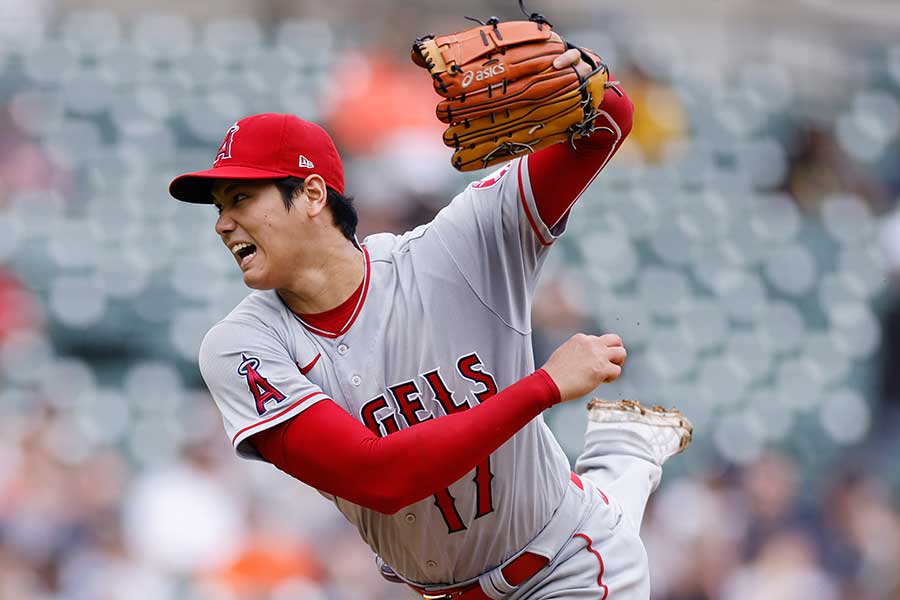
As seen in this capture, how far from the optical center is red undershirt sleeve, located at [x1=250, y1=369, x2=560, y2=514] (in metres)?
2.22

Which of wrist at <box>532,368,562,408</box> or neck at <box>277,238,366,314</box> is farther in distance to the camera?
neck at <box>277,238,366,314</box>

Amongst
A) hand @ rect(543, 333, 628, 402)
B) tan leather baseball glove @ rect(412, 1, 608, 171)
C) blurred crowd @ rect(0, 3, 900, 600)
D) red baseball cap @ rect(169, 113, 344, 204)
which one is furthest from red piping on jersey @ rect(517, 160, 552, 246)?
blurred crowd @ rect(0, 3, 900, 600)

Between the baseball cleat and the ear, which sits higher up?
the ear

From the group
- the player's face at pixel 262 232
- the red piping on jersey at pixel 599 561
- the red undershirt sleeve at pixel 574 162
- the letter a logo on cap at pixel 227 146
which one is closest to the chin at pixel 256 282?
the player's face at pixel 262 232

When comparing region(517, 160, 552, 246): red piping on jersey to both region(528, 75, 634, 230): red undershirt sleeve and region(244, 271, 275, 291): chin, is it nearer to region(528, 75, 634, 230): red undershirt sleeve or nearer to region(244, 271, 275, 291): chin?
region(528, 75, 634, 230): red undershirt sleeve

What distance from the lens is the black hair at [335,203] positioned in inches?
94.4

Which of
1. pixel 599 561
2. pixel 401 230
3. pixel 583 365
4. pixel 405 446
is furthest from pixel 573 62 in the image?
pixel 401 230

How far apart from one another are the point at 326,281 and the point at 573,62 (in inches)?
26.6

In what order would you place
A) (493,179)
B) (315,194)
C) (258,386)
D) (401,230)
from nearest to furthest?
(258,386), (315,194), (493,179), (401,230)

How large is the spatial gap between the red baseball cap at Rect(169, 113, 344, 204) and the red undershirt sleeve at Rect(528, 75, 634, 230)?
1.44 feet

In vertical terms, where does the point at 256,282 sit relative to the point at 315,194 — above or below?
below

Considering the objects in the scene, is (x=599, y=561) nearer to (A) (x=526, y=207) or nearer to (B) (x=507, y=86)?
(A) (x=526, y=207)

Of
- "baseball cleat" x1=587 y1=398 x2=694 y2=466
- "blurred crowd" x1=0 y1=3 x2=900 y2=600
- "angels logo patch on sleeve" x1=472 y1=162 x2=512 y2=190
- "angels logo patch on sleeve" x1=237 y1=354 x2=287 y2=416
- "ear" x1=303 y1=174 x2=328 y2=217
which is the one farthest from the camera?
"blurred crowd" x1=0 y1=3 x2=900 y2=600

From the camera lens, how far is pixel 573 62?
2.23m
